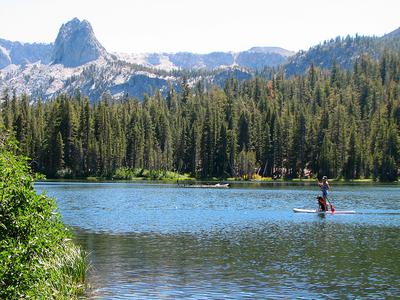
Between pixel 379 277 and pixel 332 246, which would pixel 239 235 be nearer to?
pixel 332 246

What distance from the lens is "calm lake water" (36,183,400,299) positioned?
30500mm

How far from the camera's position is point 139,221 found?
208ft

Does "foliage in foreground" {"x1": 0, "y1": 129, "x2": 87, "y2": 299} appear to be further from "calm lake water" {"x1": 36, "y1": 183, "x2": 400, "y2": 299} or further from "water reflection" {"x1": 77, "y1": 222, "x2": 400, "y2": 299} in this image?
"water reflection" {"x1": 77, "y1": 222, "x2": 400, "y2": 299}

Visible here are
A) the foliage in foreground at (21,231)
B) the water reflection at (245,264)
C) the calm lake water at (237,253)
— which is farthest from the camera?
the calm lake water at (237,253)

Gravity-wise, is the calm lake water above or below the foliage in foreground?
below

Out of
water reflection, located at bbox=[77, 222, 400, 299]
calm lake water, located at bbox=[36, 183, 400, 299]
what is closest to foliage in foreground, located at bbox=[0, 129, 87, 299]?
calm lake water, located at bbox=[36, 183, 400, 299]

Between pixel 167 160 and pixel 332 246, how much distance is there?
15559cm

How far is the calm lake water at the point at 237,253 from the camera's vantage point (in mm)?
30500

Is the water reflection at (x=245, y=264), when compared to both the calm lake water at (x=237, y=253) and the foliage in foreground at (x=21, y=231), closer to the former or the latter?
the calm lake water at (x=237, y=253)

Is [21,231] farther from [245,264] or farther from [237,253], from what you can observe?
[237,253]

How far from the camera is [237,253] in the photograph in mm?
41812

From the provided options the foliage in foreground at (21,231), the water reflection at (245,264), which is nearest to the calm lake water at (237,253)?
the water reflection at (245,264)

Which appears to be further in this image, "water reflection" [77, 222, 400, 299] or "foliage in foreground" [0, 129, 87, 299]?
"water reflection" [77, 222, 400, 299]

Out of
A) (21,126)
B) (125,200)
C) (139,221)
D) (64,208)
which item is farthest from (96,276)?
(21,126)
